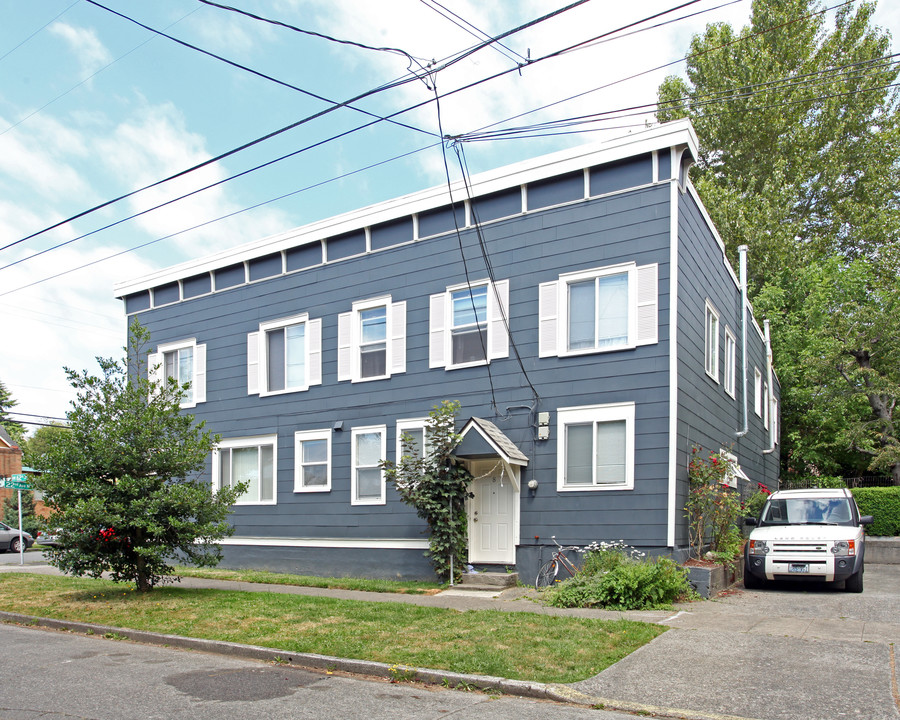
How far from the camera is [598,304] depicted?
46.8 ft

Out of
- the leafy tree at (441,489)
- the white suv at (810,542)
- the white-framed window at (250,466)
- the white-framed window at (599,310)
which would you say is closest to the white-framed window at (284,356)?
the white-framed window at (250,466)

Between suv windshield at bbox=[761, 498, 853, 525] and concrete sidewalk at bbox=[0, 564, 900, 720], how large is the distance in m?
1.87

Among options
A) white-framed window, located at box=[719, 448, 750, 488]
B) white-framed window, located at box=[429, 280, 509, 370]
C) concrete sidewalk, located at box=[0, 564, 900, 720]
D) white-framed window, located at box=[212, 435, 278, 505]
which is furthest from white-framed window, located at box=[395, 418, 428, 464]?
white-framed window, located at box=[719, 448, 750, 488]

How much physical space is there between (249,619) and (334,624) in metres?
1.31

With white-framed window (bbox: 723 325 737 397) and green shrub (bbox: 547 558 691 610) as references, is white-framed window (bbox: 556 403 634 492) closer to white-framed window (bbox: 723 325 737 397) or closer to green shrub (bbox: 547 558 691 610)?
green shrub (bbox: 547 558 691 610)

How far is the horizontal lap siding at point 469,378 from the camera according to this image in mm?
13586

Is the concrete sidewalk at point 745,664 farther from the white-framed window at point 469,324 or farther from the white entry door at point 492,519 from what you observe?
the white-framed window at point 469,324

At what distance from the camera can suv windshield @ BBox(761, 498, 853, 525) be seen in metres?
14.0

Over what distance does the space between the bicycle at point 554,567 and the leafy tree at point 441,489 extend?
1.54 m

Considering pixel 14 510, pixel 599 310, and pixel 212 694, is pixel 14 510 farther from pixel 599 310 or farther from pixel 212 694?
pixel 212 694

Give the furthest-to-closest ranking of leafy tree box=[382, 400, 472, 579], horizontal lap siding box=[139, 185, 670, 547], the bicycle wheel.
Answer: leafy tree box=[382, 400, 472, 579]
the bicycle wheel
horizontal lap siding box=[139, 185, 670, 547]

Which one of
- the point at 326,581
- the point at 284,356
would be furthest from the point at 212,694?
the point at 284,356

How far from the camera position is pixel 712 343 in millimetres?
16547

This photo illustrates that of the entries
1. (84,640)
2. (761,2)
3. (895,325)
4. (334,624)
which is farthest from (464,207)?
(761,2)
